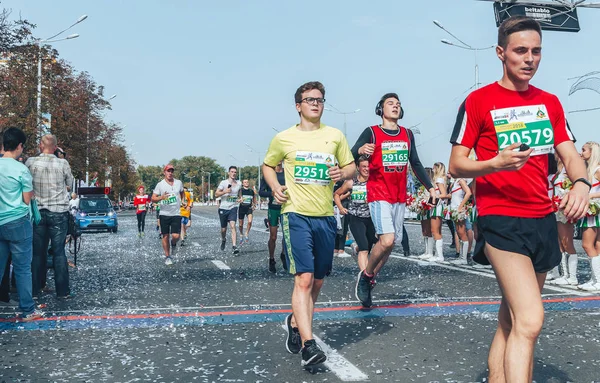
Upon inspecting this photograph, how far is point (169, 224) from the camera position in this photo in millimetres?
12469

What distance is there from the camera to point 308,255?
4793 mm

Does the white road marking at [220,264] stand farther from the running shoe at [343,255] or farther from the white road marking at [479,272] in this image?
the white road marking at [479,272]

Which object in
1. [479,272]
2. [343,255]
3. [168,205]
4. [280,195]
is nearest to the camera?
[280,195]

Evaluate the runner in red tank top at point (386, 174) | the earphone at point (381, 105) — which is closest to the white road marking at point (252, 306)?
the runner in red tank top at point (386, 174)

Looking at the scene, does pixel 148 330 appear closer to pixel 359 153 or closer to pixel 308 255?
pixel 308 255

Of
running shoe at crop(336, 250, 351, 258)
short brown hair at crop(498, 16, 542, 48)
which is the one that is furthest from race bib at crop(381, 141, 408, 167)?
running shoe at crop(336, 250, 351, 258)

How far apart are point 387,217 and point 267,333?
1912 mm

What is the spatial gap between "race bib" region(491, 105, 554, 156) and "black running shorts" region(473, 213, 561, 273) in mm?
370

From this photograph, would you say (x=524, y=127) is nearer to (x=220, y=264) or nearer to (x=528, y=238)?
(x=528, y=238)

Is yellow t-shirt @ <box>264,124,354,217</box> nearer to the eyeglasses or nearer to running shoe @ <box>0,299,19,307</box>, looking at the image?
the eyeglasses

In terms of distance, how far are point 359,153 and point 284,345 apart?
7.55ft

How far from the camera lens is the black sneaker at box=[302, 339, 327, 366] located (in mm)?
4277

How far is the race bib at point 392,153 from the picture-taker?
678cm

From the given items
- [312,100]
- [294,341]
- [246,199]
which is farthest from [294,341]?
[246,199]
